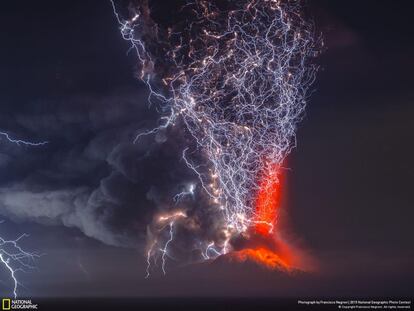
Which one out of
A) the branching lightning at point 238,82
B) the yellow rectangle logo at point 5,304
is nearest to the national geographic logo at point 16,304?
the yellow rectangle logo at point 5,304

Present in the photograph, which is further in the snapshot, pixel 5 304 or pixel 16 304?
pixel 16 304

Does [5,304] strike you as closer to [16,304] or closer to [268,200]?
[16,304]

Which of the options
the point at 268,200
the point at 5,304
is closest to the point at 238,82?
the point at 268,200

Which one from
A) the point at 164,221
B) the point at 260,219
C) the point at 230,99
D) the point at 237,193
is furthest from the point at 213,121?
the point at 164,221

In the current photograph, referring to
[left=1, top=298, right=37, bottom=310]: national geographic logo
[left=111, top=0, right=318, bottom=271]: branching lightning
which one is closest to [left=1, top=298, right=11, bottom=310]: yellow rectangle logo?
[left=1, top=298, right=37, bottom=310]: national geographic logo

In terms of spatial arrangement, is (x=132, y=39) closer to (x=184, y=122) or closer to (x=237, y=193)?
(x=184, y=122)
